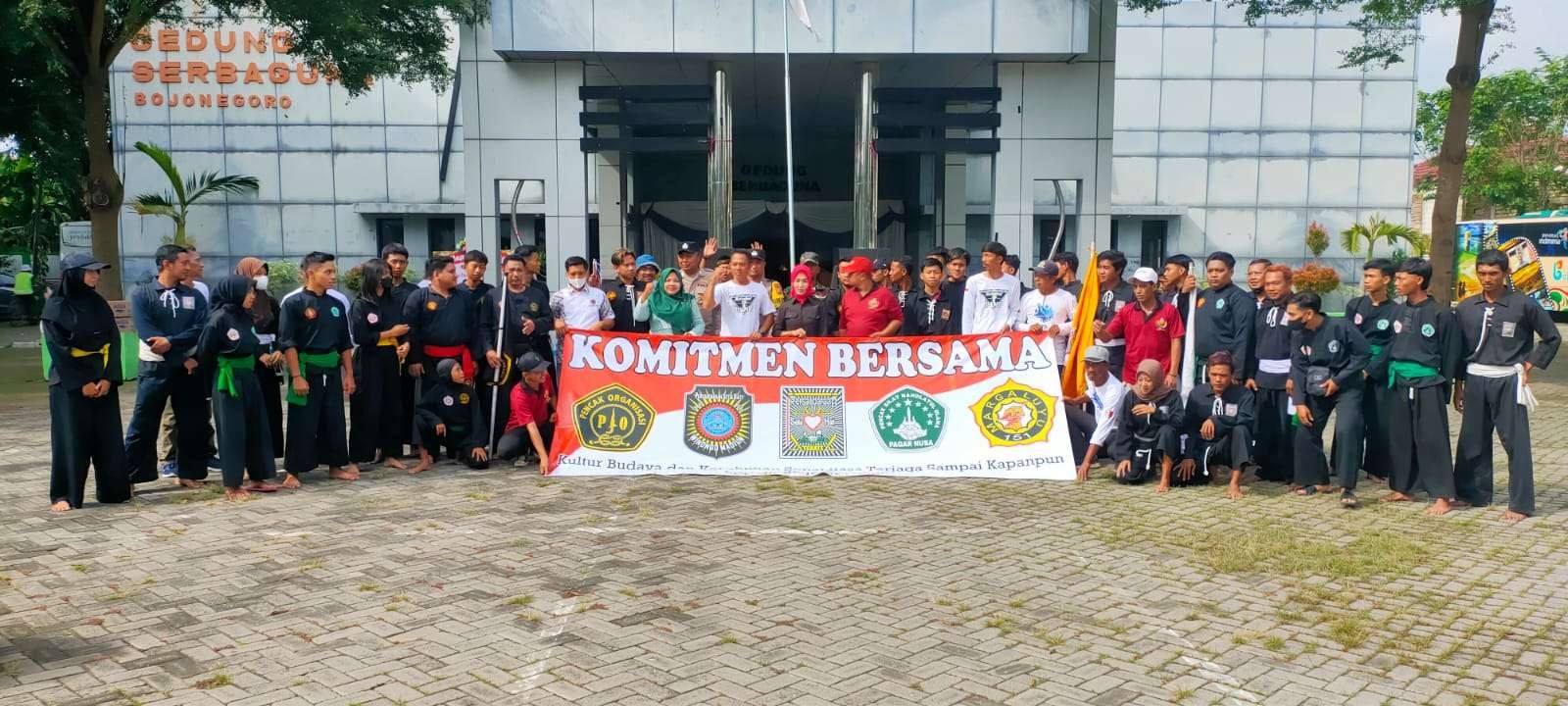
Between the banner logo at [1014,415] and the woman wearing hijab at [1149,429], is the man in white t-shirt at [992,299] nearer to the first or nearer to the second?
the banner logo at [1014,415]

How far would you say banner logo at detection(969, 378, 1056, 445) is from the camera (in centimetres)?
888

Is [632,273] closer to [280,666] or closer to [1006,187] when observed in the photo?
[280,666]

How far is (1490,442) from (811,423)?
4.77 m

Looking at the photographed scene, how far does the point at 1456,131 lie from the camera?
51.3 ft

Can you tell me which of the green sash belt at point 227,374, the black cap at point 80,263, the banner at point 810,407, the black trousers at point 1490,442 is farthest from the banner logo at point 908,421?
the black cap at point 80,263

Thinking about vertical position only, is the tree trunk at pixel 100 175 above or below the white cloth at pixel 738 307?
above

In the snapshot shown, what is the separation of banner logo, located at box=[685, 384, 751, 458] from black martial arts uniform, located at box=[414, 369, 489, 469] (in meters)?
1.74

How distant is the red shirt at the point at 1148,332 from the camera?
8828 millimetres

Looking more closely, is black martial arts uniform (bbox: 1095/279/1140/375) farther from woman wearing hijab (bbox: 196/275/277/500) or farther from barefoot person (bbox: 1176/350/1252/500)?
woman wearing hijab (bbox: 196/275/277/500)

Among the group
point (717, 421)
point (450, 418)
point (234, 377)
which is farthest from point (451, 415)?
point (717, 421)

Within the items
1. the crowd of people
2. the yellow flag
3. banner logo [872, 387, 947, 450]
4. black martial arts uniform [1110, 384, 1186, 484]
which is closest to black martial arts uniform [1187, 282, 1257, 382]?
the crowd of people

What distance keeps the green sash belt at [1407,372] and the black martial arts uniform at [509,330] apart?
646 centimetres

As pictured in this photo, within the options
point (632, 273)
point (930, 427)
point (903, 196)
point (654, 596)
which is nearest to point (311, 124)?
point (903, 196)

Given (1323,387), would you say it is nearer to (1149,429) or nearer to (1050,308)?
(1149,429)
